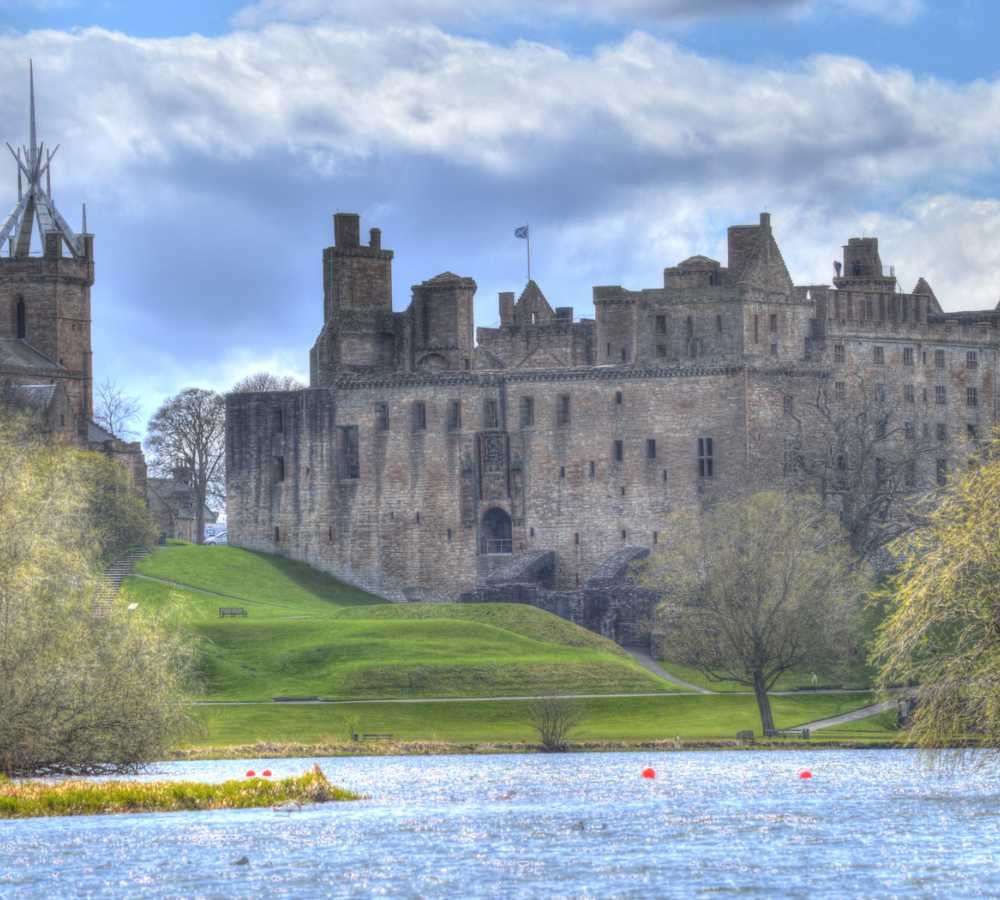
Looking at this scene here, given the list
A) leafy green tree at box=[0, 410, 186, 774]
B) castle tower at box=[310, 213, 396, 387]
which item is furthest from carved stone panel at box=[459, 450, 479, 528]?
leafy green tree at box=[0, 410, 186, 774]

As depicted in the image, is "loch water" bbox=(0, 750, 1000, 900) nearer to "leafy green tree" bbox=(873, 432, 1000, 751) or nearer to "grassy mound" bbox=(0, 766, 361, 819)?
"grassy mound" bbox=(0, 766, 361, 819)

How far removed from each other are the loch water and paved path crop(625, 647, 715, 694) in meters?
30.6

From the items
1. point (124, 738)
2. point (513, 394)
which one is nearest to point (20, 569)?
point (124, 738)

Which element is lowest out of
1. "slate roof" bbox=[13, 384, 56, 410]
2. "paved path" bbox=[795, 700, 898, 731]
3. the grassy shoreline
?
the grassy shoreline

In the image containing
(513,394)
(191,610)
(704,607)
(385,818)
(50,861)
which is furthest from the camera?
(513,394)

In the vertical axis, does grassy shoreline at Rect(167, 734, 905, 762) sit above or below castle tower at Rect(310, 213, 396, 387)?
below

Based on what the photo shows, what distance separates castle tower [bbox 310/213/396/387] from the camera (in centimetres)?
14750

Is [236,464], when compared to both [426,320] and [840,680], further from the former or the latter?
[840,680]

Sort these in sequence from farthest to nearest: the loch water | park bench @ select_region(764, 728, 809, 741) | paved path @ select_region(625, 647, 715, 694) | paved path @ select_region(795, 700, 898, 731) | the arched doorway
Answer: the arched doorway < paved path @ select_region(625, 647, 715, 694) < paved path @ select_region(795, 700, 898, 731) < park bench @ select_region(764, 728, 809, 741) < the loch water

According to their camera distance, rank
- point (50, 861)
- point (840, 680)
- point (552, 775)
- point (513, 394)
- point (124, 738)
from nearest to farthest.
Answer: point (50, 861) < point (124, 738) < point (552, 775) < point (840, 680) < point (513, 394)

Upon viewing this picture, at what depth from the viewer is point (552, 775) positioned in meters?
79.1

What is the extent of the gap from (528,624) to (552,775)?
4147cm

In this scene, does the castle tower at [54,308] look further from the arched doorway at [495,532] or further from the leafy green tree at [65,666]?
the leafy green tree at [65,666]

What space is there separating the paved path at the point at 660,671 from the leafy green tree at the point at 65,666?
3508 cm
